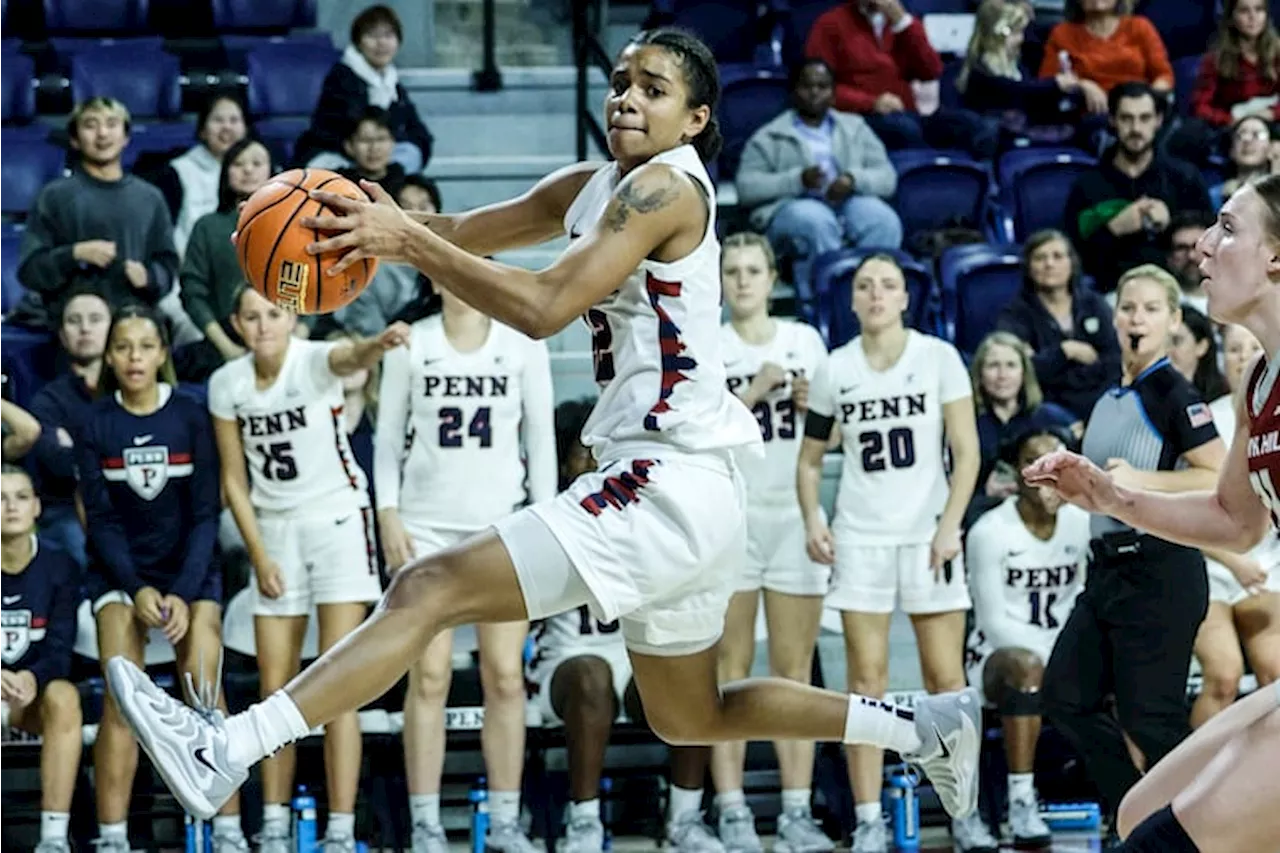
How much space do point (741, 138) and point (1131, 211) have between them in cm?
189

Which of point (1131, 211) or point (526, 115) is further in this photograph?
point (526, 115)

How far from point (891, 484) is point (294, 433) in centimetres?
217

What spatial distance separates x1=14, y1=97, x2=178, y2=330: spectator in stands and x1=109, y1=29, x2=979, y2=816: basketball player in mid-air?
3531 millimetres

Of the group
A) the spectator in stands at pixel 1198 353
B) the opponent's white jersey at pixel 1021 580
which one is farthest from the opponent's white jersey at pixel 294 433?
the spectator in stands at pixel 1198 353

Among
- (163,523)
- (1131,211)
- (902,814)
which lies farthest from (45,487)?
(1131,211)

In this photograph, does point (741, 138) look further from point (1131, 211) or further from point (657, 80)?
point (657, 80)

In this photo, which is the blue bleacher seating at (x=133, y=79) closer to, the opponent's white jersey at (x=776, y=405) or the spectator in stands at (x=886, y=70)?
the spectator in stands at (x=886, y=70)

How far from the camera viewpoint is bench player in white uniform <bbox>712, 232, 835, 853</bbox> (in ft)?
25.5

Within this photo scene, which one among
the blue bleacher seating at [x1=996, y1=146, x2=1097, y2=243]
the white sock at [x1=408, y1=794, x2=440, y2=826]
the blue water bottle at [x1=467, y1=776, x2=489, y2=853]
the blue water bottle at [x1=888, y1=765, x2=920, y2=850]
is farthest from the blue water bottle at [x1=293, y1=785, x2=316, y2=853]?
the blue bleacher seating at [x1=996, y1=146, x2=1097, y2=243]

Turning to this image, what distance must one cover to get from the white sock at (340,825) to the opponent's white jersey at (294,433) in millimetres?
1065

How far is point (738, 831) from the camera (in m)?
7.77

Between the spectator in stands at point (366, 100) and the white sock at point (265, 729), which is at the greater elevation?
the spectator in stands at point (366, 100)

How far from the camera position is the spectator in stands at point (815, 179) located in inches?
372

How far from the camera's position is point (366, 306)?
348 inches
